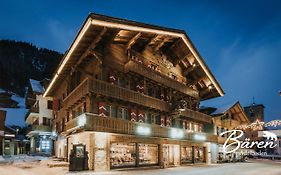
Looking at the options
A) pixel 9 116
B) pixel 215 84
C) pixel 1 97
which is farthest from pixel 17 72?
pixel 215 84

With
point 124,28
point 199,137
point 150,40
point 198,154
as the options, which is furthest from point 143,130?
point 198,154

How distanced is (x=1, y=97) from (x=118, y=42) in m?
60.9

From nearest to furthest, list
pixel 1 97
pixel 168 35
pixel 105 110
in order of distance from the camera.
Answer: pixel 105 110 < pixel 168 35 < pixel 1 97

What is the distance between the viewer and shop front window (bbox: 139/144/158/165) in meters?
25.5

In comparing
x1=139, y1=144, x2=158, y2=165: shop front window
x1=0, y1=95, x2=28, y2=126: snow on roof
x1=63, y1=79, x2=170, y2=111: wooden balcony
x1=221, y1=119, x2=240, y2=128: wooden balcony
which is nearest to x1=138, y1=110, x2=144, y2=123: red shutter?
x1=63, y1=79, x2=170, y2=111: wooden balcony

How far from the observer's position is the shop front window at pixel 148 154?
83.7ft

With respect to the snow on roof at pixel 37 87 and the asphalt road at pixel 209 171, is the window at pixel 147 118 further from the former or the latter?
the snow on roof at pixel 37 87

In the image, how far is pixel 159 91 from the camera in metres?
30.0

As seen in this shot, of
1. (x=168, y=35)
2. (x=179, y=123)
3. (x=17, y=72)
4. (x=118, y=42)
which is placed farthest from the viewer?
(x=17, y=72)

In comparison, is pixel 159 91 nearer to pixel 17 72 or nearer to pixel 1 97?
pixel 1 97

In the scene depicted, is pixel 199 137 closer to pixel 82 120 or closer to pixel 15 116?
pixel 82 120

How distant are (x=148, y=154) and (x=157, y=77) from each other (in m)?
7.09

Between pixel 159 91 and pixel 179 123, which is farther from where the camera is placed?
pixel 179 123

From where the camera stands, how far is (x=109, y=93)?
22234mm
